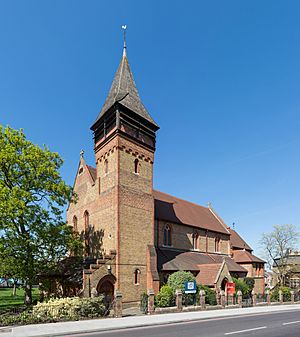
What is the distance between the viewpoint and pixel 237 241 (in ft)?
165

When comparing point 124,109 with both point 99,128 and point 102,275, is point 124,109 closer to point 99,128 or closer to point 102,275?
point 99,128

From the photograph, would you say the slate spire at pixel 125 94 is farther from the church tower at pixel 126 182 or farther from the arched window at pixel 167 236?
Result: the arched window at pixel 167 236

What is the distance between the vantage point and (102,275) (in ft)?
76.6

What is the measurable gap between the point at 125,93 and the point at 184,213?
52.4 ft

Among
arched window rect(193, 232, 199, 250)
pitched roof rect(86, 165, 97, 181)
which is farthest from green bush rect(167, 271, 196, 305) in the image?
pitched roof rect(86, 165, 97, 181)

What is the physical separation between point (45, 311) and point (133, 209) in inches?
417

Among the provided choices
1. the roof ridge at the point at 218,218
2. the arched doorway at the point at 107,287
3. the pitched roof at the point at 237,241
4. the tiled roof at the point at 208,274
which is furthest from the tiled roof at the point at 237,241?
the arched doorway at the point at 107,287

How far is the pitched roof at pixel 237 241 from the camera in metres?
48.7

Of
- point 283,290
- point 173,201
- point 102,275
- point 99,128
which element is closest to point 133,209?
point 102,275

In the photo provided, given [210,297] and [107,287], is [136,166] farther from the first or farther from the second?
[210,297]

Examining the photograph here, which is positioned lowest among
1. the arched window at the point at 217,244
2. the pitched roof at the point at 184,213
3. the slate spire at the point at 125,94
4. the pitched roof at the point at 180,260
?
the pitched roof at the point at 180,260

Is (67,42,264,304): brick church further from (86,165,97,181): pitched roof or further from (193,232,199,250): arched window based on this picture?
(193,232,199,250): arched window

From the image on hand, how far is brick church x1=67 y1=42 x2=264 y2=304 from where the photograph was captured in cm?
2500

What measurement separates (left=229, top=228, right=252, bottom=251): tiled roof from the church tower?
24.4 m
